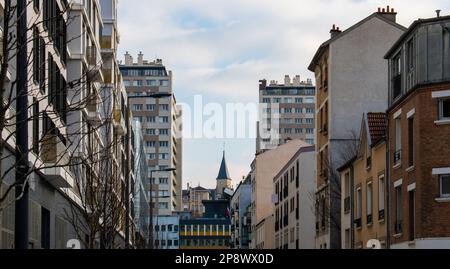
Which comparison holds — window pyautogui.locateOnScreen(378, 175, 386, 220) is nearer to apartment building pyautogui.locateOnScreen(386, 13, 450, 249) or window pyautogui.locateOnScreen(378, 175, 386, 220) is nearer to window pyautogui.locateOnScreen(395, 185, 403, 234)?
window pyautogui.locateOnScreen(395, 185, 403, 234)

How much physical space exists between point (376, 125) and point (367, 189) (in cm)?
343

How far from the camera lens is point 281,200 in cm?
8412

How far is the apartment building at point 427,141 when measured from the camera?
35.4 m

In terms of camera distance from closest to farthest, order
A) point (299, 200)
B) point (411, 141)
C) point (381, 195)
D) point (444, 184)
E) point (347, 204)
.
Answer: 1. point (444, 184)
2. point (411, 141)
3. point (381, 195)
4. point (347, 204)
5. point (299, 200)

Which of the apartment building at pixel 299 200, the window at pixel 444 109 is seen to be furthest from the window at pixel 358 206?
the apartment building at pixel 299 200

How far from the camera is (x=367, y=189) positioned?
45656mm

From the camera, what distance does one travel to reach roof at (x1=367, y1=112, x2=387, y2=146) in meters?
45.3

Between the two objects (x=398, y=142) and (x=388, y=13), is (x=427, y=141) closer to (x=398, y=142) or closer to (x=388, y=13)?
(x=398, y=142)

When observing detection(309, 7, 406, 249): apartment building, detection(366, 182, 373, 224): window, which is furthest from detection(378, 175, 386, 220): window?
detection(309, 7, 406, 249): apartment building

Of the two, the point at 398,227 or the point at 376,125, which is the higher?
the point at 376,125

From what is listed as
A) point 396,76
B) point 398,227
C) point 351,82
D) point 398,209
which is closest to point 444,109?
point 396,76

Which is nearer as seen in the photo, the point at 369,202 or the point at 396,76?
the point at 396,76
